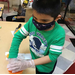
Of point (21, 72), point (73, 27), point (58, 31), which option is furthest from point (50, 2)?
point (73, 27)

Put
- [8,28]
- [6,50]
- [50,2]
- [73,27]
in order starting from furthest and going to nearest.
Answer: [73,27]
[8,28]
[6,50]
[50,2]

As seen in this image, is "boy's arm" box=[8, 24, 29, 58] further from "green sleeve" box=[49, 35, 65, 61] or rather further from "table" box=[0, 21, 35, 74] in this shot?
"green sleeve" box=[49, 35, 65, 61]

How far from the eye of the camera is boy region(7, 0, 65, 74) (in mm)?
578

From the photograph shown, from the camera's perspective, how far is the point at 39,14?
1.93ft

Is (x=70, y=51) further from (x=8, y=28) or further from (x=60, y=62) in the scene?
(x=8, y=28)

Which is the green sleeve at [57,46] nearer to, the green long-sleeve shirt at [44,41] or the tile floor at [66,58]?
the green long-sleeve shirt at [44,41]

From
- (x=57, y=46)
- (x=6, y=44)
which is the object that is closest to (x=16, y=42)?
(x=6, y=44)

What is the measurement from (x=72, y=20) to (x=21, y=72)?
295cm

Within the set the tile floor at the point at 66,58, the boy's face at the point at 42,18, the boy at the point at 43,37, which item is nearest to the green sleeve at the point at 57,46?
the boy at the point at 43,37

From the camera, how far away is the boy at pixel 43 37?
1.90ft

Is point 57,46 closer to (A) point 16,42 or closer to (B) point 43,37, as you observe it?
(B) point 43,37

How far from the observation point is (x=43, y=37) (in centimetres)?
72

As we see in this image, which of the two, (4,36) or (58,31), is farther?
(4,36)

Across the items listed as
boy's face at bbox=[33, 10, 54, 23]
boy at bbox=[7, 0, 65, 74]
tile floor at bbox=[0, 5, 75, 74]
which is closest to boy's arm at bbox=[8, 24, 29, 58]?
boy at bbox=[7, 0, 65, 74]
